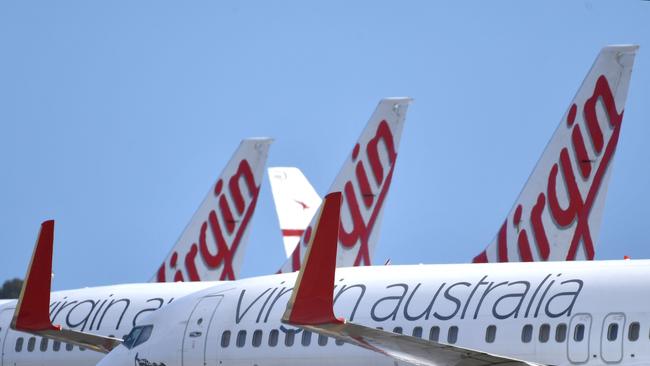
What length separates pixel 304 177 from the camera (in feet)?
177

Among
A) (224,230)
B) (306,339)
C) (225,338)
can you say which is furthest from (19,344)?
(306,339)

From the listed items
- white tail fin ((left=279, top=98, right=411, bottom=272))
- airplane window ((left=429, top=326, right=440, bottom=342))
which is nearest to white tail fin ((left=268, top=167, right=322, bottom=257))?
white tail fin ((left=279, top=98, right=411, bottom=272))

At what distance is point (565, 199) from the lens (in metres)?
34.6

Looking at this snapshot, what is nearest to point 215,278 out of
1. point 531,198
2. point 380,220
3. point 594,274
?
point 380,220

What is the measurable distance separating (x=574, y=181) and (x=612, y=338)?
11.6m

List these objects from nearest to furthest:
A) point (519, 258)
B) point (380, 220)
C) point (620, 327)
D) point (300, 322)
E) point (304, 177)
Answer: point (300, 322) → point (620, 327) → point (519, 258) → point (380, 220) → point (304, 177)

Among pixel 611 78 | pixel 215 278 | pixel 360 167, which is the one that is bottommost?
pixel 215 278

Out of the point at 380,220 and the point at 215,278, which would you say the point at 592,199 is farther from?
the point at 215,278

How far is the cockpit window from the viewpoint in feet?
94.9

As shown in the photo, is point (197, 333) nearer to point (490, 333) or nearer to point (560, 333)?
point (490, 333)

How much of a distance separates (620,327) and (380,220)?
20038 millimetres

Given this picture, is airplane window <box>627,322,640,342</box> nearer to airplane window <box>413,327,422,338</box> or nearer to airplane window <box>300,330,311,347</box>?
airplane window <box>413,327,422,338</box>

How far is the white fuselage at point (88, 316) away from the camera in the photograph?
35750mm

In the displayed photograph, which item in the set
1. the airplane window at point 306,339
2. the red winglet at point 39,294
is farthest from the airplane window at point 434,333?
the red winglet at point 39,294
